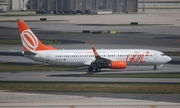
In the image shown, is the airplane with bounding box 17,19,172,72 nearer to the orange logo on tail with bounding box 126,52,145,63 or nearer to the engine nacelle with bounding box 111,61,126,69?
the orange logo on tail with bounding box 126,52,145,63

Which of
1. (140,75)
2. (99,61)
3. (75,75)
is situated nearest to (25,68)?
(75,75)

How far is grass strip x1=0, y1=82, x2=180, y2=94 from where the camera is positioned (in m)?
44.8

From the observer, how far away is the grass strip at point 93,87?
147ft

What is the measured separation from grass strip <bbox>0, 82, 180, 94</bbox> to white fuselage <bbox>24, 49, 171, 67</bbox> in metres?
12.5

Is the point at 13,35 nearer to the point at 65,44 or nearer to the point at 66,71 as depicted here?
the point at 65,44

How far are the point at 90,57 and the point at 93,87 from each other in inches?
593

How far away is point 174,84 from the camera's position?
159 feet

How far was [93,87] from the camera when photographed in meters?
46.9

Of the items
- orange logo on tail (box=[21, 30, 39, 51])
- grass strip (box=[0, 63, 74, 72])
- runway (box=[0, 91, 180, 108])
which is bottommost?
grass strip (box=[0, 63, 74, 72])

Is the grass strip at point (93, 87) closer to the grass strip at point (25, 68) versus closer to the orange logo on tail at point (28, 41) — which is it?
the orange logo on tail at point (28, 41)

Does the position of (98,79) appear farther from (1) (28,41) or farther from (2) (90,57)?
(1) (28,41)

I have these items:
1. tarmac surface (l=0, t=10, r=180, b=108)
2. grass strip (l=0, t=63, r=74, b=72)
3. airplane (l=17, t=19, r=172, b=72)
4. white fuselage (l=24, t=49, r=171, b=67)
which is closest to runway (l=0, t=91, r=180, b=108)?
tarmac surface (l=0, t=10, r=180, b=108)

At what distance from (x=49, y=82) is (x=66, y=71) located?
996 cm

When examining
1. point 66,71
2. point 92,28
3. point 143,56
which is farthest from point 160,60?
point 92,28
